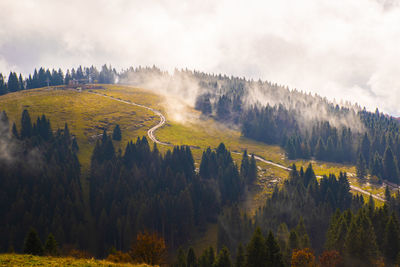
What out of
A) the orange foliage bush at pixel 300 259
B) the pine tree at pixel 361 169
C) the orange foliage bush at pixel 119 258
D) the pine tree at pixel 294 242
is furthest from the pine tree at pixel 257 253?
the pine tree at pixel 361 169

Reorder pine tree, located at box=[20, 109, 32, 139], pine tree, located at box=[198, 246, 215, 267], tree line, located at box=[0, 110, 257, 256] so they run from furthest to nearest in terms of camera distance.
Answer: pine tree, located at box=[20, 109, 32, 139] < tree line, located at box=[0, 110, 257, 256] < pine tree, located at box=[198, 246, 215, 267]

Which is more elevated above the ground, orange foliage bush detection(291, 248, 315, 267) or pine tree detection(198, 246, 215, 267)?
orange foliage bush detection(291, 248, 315, 267)

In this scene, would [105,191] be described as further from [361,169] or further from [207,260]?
[361,169]

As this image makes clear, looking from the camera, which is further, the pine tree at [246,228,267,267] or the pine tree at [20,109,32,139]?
the pine tree at [20,109,32,139]

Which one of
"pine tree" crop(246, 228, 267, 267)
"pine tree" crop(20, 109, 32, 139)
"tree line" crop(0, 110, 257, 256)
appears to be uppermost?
"pine tree" crop(20, 109, 32, 139)

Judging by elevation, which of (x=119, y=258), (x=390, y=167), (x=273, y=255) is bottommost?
(x=119, y=258)

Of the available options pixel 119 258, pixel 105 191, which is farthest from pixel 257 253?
pixel 105 191

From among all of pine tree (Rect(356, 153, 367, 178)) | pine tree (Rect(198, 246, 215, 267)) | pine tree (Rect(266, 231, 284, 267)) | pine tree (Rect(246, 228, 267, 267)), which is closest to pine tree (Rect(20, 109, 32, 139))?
pine tree (Rect(198, 246, 215, 267))

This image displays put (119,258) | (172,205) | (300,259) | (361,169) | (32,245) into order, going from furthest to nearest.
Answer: (361,169)
(172,205)
(300,259)
(119,258)
(32,245)

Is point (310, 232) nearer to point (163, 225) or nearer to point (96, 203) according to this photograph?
point (163, 225)

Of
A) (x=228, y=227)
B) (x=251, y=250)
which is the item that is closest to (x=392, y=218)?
(x=251, y=250)

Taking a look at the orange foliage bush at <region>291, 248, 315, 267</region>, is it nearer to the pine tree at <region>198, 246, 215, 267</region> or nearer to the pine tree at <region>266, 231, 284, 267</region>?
the pine tree at <region>266, 231, 284, 267</region>

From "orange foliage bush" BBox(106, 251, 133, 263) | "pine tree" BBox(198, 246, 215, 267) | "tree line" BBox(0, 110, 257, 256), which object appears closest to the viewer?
"orange foliage bush" BBox(106, 251, 133, 263)

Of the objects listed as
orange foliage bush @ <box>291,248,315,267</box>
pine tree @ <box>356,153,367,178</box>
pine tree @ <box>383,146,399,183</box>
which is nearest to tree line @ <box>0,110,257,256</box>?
orange foliage bush @ <box>291,248,315,267</box>
